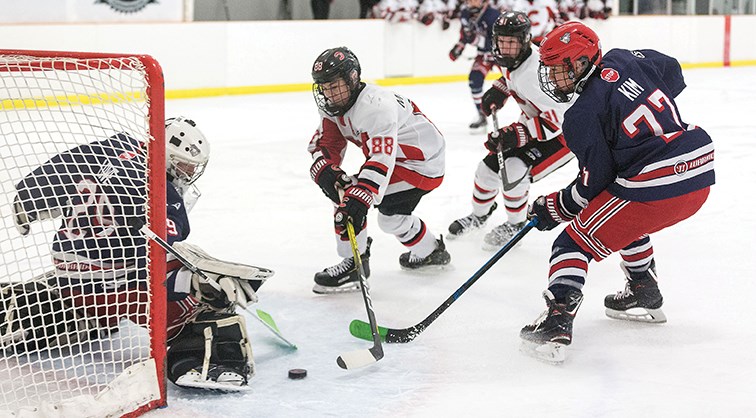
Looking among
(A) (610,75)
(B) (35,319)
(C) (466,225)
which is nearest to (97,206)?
(B) (35,319)

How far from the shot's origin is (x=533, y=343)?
93.7 inches

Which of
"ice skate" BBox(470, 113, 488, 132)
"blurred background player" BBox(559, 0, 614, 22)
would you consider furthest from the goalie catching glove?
"blurred background player" BBox(559, 0, 614, 22)

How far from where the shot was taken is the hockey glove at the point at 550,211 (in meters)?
2.46

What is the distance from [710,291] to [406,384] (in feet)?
3.74

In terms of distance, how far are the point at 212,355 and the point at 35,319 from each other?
49 cm

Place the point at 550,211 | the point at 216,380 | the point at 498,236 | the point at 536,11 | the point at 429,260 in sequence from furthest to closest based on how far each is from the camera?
1. the point at 536,11
2. the point at 498,236
3. the point at 429,260
4. the point at 550,211
5. the point at 216,380

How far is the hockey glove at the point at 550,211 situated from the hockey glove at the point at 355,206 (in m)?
0.44

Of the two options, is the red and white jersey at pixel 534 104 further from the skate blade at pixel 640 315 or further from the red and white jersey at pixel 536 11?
the red and white jersey at pixel 536 11

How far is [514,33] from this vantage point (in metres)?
3.34

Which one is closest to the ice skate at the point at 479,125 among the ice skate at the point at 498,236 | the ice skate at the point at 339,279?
the ice skate at the point at 498,236

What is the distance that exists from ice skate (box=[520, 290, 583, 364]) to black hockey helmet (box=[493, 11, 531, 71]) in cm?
120

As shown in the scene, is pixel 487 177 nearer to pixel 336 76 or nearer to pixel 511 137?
pixel 511 137

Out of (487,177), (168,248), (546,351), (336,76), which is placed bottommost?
(546,351)

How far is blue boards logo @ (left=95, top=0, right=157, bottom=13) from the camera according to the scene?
793cm
